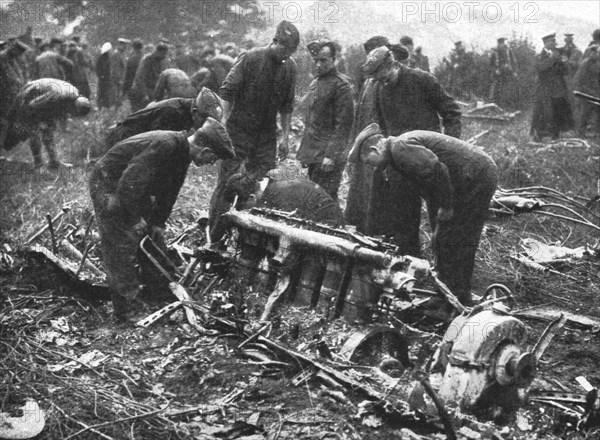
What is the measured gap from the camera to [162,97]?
10766 millimetres

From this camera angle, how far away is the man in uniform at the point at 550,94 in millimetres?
13078

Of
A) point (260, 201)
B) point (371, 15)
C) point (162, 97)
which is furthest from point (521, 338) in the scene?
point (371, 15)

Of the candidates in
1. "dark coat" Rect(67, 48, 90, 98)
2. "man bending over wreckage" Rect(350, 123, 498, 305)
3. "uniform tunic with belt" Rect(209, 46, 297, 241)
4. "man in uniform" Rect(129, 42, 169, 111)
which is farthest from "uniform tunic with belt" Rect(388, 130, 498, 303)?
"dark coat" Rect(67, 48, 90, 98)

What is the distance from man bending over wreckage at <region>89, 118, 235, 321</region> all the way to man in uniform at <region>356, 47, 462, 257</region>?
1648mm

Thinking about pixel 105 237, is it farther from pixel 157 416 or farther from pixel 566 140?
pixel 566 140

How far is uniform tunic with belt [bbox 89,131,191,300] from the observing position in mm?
5500

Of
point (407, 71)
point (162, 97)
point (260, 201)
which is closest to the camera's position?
point (260, 201)

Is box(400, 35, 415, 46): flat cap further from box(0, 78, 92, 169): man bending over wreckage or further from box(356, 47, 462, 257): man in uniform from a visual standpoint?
box(356, 47, 462, 257): man in uniform

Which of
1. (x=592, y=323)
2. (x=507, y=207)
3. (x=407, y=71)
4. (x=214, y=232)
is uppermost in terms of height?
(x=407, y=71)

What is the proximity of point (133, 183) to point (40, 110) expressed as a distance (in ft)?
15.9

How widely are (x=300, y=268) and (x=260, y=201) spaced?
1072 millimetres

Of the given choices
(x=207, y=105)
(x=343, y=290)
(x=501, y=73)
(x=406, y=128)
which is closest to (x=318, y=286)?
(x=343, y=290)

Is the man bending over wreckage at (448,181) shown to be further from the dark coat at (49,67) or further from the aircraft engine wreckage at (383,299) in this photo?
the dark coat at (49,67)

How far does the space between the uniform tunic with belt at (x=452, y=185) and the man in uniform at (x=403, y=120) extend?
25.4 inches
